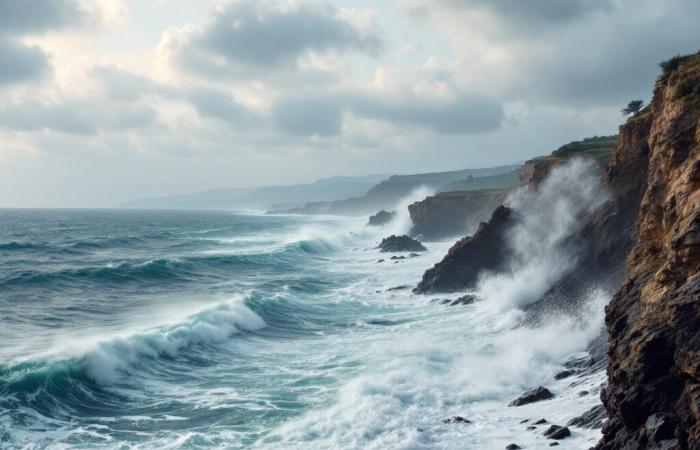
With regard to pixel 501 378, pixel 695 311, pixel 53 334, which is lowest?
pixel 501 378

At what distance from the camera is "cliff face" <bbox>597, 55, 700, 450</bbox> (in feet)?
38.4

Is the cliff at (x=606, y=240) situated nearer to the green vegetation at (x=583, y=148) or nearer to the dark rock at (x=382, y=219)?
the green vegetation at (x=583, y=148)

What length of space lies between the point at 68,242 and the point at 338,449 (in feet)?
252

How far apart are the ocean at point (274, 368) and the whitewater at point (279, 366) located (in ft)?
0.27

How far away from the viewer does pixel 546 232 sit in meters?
38.1

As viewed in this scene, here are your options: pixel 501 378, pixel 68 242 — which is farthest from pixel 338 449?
pixel 68 242

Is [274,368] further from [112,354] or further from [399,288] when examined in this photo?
[399,288]

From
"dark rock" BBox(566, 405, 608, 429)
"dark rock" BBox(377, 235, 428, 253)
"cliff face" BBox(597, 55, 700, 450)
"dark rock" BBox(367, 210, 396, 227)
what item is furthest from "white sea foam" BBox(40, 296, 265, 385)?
"dark rock" BBox(367, 210, 396, 227)

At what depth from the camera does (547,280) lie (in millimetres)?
33844

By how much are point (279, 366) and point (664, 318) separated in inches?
657

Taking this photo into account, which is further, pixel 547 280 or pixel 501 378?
pixel 547 280

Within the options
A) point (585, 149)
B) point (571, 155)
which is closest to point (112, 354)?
point (571, 155)

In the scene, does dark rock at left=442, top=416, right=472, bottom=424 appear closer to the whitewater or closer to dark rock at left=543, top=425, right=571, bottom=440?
the whitewater

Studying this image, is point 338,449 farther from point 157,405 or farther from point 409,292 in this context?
point 409,292
